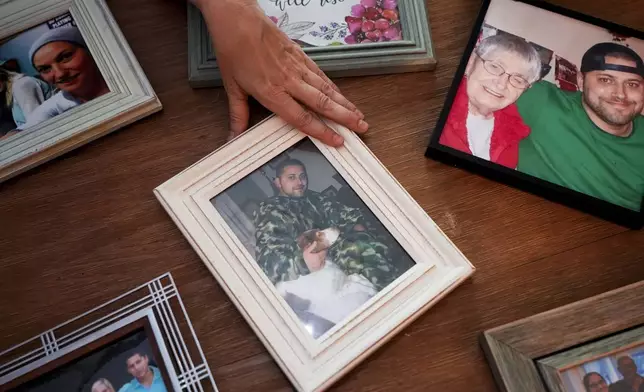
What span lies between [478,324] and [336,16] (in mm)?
456

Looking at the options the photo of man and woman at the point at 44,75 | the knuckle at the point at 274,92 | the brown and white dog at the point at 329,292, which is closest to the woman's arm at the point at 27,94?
the photo of man and woman at the point at 44,75

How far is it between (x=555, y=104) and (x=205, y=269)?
1.61 ft

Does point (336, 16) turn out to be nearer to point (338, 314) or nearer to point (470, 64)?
point (470, 64)

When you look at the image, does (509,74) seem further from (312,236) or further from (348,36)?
(312,236)

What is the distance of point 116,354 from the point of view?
63cm

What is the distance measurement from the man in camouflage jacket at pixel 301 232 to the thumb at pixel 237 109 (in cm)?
8

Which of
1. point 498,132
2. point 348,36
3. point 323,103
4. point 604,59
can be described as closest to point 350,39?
point 348,36

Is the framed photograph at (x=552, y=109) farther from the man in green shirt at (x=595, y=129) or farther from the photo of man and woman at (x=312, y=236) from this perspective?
the photo of man and woman at (x=312, y=236)

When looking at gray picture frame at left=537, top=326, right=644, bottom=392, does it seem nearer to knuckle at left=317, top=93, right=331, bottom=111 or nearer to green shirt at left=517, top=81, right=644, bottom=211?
green shirt at left=517, top=81, right=644, bottom=211

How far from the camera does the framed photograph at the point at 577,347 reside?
58cm

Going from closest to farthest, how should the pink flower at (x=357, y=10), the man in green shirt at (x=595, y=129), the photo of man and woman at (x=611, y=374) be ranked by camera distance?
the photo of man and woman at (x=611, y=374), the man in green shirt at (x=595, y=129), the pink flower at (x=357, y=10)

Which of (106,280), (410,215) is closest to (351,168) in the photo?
(410,215)

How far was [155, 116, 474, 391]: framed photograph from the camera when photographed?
2.04 feet

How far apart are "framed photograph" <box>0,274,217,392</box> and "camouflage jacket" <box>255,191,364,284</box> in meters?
0.12
